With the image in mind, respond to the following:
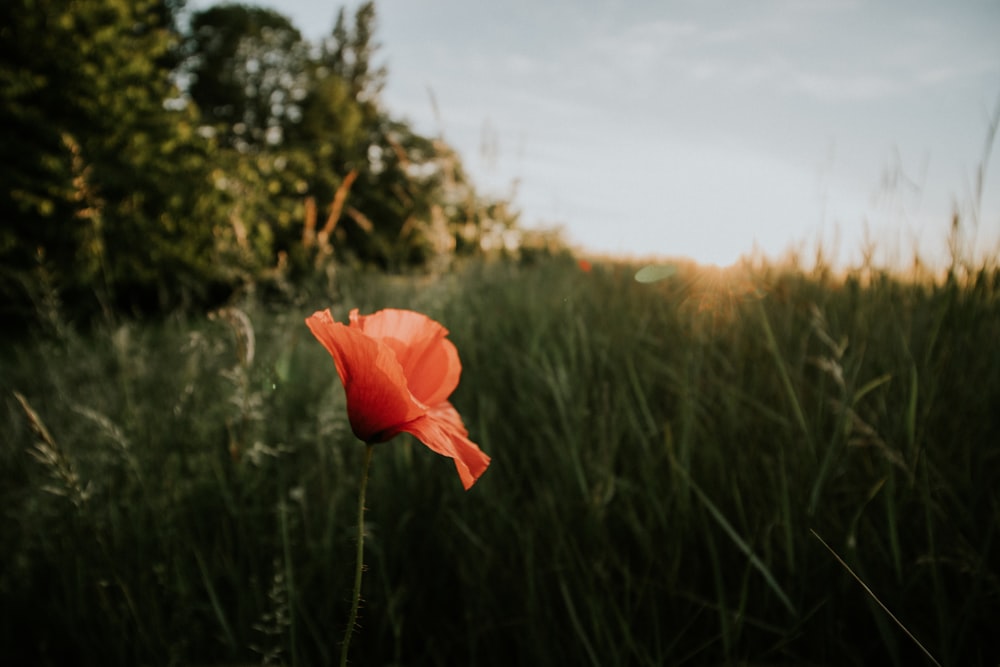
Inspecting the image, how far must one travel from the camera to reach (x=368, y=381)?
621 millimetres

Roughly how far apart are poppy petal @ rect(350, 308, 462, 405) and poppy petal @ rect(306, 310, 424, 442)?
0.11 m

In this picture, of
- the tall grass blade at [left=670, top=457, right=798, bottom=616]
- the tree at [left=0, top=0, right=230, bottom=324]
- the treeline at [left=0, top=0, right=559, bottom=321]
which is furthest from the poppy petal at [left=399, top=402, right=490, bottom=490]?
the tree at [left=0, top=0, right=230, bottom=324]

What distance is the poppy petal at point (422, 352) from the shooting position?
74 centimetres

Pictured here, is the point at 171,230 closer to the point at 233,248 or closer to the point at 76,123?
the point at 76,123

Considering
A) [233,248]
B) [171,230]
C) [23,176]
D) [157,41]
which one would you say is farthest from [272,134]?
[233,248]

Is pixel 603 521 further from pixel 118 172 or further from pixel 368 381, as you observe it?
pixel 118 172

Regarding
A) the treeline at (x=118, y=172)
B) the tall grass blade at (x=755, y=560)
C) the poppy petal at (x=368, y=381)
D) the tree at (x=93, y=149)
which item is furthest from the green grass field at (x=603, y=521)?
the tree at (x=93, y=149)

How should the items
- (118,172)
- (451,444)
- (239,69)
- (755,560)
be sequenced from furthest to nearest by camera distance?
(239,69) < (118,172) < (755,560) < (451,444)

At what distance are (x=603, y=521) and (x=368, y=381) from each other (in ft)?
2.73

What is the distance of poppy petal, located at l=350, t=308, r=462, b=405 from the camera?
739mm

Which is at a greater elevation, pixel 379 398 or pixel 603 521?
pixel 379 398

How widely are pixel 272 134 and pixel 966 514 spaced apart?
22.9m

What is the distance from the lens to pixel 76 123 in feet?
33.2

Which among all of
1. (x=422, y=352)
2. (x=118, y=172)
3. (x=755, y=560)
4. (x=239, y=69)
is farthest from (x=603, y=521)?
(x=239, y=69)
